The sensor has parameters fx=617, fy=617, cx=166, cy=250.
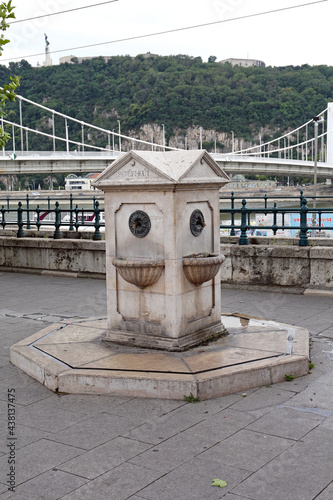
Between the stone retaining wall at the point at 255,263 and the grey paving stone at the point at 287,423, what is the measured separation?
4.74 m

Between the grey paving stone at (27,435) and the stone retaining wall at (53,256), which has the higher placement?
the stone retaining wall at (53,256)

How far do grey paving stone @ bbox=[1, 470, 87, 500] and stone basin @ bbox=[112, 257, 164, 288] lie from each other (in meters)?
2.36

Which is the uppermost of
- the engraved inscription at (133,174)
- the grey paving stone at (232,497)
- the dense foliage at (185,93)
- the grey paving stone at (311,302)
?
the dense foliage at (185,93)

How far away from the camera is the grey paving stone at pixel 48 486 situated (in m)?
3.43

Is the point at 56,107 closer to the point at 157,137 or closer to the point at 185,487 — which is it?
the point at 157,137

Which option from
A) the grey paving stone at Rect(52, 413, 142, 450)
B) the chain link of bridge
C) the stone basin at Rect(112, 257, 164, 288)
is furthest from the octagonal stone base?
the chain link of bridge

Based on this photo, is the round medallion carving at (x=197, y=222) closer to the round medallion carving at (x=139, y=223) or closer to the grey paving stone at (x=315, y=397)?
the round medallion carving at (x=139, y=223)

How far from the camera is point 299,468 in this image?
12.0ft

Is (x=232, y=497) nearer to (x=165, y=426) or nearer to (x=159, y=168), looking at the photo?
(x=165, y=426)

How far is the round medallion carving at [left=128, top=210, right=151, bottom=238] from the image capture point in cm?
587

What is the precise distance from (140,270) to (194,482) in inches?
99.0

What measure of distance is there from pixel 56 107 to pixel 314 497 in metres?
77.3

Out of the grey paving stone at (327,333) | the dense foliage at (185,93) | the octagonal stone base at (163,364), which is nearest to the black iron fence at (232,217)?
the grey paving stone at (327,333)

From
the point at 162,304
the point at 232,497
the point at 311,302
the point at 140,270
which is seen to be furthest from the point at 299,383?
the point at 311,302
